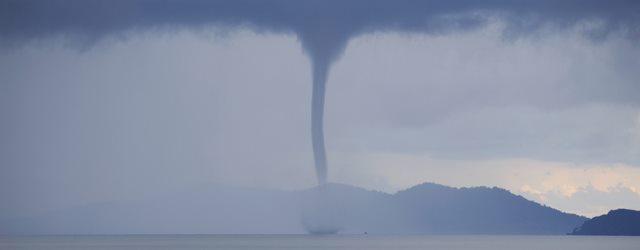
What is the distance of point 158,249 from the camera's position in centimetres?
19938

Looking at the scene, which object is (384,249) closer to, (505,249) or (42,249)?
(505,249)

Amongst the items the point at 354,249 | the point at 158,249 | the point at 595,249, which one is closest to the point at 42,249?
the point at 158,249

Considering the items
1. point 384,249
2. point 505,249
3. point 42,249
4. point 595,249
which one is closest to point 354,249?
point 384,249

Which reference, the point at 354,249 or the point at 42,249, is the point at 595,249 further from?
the point at 42,249

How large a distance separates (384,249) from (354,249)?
6832 millimetres

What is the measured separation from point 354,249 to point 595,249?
5288 cm

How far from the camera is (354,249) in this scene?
198m

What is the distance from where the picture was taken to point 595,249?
197750mm

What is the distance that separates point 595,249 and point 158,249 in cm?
9620

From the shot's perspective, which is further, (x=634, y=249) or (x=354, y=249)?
(x=354, y=249)

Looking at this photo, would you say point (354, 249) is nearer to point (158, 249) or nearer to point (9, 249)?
point (158, 249)

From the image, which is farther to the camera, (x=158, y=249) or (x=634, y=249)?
(x=158, y=249)

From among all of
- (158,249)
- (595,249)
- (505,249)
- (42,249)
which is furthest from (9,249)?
(595,249)

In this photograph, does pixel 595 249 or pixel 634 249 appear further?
pixel 595 249
